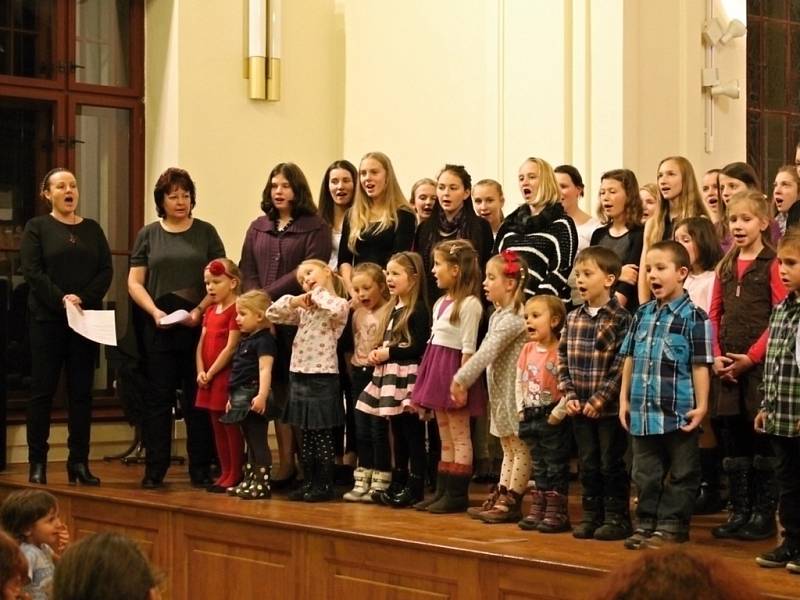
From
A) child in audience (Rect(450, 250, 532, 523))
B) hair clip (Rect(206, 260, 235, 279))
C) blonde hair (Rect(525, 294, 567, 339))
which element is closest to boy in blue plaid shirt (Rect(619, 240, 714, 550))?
blonde hair (Rect(525, 294, 567, 339))

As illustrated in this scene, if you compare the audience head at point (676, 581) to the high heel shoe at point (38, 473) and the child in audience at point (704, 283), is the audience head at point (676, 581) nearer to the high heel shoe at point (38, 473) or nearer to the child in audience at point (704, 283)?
the child in audience at point (704, 283)

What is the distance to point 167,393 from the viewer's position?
6.68 m

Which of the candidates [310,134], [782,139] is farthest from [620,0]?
[310,134]

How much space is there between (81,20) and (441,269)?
3.66 metres

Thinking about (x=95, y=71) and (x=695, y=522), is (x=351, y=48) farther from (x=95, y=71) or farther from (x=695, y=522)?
(x=695, y=522)

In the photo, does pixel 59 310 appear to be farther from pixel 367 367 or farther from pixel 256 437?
pixel 367 367

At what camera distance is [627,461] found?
560cm

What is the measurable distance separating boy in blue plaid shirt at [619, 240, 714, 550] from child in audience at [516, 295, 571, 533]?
427 mm

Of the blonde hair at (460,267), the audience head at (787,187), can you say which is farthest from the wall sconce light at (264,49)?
the audience head at (787,187)

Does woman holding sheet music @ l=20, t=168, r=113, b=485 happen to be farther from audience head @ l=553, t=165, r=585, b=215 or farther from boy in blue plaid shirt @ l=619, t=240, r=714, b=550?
boy in blue plaid shirt @ l=619, t=240, r=714, b=550

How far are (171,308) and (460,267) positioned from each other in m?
1.68

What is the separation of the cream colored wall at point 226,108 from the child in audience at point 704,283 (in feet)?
12.5

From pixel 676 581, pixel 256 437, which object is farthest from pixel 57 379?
pixel 676 581

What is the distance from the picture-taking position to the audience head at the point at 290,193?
6.54m
